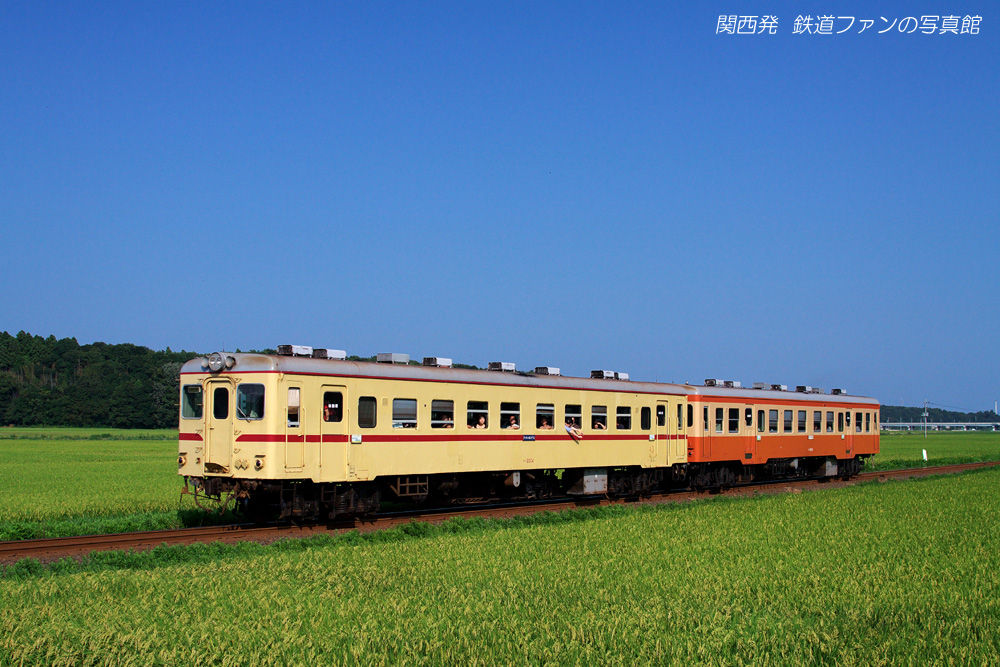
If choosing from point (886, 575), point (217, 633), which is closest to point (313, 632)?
point (217, 633)

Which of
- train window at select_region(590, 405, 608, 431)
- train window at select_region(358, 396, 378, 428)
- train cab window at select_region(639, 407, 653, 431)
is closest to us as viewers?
train window at select_region(358, 396, 378, 428)

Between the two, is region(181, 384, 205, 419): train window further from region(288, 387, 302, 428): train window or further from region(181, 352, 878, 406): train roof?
region(288, 387, 302, 428): train window

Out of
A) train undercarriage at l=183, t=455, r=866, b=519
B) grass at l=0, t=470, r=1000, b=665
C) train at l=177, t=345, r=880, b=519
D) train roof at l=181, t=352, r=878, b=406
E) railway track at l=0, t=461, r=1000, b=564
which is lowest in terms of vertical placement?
railway track at l=0, t=461, r=1000, b=564

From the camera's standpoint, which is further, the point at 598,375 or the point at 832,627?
the point at 598,375

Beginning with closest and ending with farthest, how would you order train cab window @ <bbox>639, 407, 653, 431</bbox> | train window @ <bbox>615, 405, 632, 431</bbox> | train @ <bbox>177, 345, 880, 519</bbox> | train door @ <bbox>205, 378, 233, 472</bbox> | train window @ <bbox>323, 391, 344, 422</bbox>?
train @ <bbox>177, 345, 880, 519</bbox>
train door @ <bbox>205, 378, 233, 472</bbox>
train window @ <bbox>323, 391, 344, 422</bbox>
train window @ <bbox>615, 405, 632, 431</bbox>
train cab window @ <bbox>639, 407, 653, 431</bbox>

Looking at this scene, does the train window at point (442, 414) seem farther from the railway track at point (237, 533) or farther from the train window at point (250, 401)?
the train window at point (250, 401)

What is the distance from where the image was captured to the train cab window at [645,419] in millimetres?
26500

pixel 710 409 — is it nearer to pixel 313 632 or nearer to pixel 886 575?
pixel 886 575

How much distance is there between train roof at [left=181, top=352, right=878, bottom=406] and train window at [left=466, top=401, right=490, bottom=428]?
0.54 meters

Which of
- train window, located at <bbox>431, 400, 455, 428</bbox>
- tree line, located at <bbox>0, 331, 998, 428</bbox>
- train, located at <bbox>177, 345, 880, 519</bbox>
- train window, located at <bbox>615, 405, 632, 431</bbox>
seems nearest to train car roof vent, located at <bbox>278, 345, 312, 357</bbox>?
train, located at <bbox>177, 345, 880, 519</bbox>

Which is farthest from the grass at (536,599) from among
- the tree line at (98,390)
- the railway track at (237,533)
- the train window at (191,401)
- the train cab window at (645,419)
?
the tree line at (98,390)

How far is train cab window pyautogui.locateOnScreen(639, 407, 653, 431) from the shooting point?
1043 inches

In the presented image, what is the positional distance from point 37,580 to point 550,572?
7.09 meters

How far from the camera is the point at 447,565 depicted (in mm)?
13812
